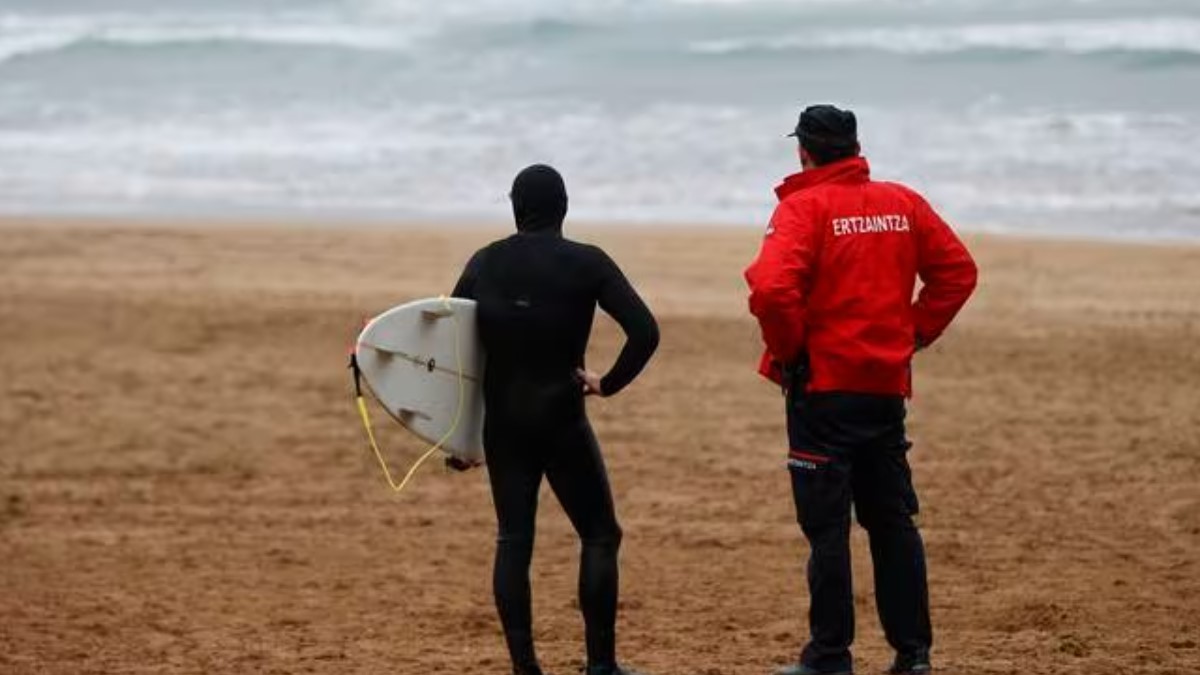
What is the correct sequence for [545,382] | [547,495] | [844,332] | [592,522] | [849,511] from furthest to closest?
[547,495], [592,522], [545,382], [849,511], [844,332]

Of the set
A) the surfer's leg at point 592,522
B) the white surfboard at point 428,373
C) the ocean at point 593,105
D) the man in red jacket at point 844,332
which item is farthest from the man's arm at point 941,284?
the ocean at point 593,105

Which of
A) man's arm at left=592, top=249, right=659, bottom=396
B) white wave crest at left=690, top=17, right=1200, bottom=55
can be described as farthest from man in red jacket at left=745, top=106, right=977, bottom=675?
white wave crest at left=690, top=17, right=1200, bottom=55

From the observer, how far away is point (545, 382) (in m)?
7.36

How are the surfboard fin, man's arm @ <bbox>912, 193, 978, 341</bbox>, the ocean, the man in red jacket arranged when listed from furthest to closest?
the ocean < the surfboard fin < man's arm @ <bbox>912, 193, 978, 341</bbox> < the man in red jacket

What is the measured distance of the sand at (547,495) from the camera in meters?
8.97

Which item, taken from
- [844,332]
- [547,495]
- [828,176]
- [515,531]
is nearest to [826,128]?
[828,176]

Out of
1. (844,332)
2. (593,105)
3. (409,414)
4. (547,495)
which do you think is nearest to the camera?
(844,332)

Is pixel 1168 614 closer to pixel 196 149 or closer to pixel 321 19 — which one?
pixel 196 149

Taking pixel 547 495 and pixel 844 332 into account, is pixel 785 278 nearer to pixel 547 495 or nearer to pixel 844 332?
pixel 844 332

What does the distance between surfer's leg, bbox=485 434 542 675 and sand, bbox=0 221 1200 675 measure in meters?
0.82

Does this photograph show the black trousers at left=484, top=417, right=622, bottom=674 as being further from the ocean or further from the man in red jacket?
the ocean

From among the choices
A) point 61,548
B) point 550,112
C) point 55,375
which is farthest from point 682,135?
point 61,548

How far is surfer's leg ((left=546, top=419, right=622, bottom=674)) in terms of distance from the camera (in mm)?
7414

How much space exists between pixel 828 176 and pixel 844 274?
324mm
